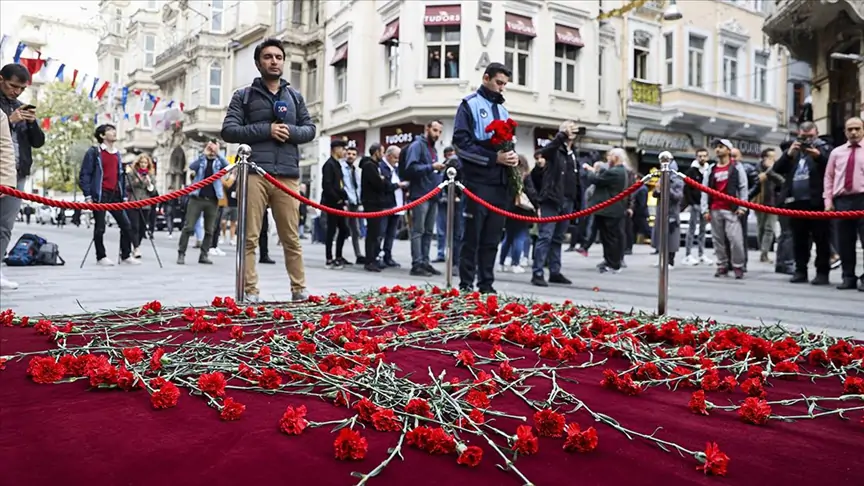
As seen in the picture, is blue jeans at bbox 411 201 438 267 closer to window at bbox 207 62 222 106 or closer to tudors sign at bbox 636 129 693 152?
tudors sign at bbox 636 129 693 152

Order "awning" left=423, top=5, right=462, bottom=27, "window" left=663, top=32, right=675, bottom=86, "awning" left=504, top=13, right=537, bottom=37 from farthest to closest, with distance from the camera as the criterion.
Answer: "window" left=663, top=32, right=675, bottom=86
"awning" left=504, top=13, right=537, bottom=37
"awning" left=423, top=5, right=462, bottom=27

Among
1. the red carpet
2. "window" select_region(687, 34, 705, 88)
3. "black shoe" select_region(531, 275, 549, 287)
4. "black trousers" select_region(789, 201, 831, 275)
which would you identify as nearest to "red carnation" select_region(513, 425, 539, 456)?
the red carpet

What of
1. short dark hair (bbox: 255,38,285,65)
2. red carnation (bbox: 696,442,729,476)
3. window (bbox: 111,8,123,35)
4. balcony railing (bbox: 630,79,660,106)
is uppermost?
window (bbox: 111,8,123,35)

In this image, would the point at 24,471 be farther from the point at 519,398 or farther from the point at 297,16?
the point at 297,16

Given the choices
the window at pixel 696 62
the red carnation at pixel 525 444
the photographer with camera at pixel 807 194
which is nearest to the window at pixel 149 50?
the window at pixel 696 62

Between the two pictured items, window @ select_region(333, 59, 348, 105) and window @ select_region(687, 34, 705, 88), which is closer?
window @ select_region(333, 59, 348, 105)

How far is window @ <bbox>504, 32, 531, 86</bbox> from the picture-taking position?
24.4m

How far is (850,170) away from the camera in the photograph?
24.7ft

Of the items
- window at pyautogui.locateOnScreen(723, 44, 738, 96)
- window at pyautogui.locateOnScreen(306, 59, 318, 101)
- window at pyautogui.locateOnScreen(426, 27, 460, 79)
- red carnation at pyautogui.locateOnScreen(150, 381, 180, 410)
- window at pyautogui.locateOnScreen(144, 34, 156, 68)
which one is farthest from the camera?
window at pyautogui.locateOnScreen(144, 34, 156, 68)

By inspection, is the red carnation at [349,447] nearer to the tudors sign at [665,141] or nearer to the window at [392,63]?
the window at [392,63]

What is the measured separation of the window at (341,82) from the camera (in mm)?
27083

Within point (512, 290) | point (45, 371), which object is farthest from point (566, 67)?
point (45, 371)

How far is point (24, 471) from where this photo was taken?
1.91 meters

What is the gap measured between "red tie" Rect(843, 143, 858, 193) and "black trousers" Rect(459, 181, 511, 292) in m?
3.82
